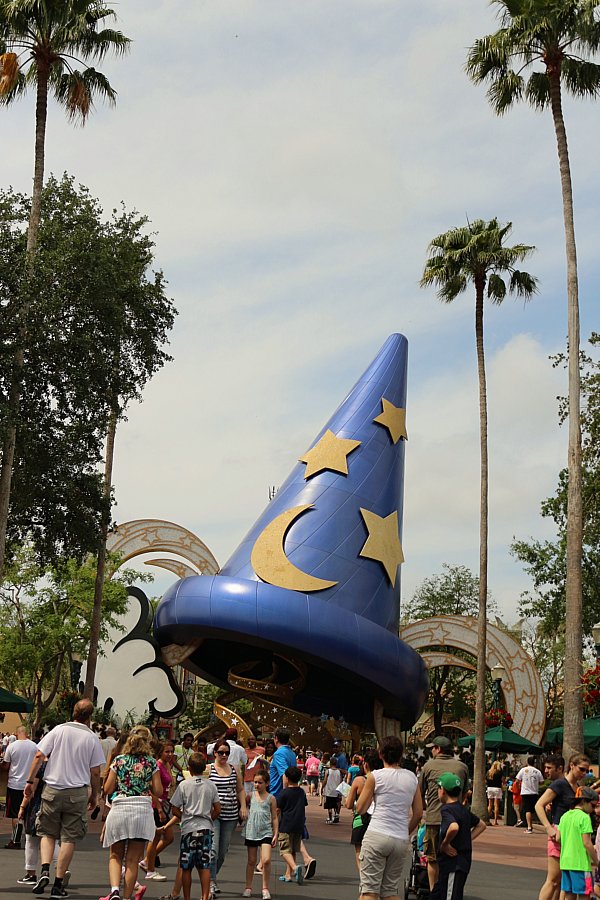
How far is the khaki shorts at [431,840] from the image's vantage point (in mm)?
10203

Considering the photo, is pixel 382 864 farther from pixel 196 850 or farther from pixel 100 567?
pixel 100 567

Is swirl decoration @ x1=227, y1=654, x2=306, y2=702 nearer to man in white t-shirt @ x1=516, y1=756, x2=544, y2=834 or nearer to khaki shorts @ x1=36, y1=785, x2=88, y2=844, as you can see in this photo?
man in white t-shirt @ x1=516, y1=756, x2=544, y2=834

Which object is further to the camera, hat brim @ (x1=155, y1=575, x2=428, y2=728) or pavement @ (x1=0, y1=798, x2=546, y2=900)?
hat brim @ (x1=155, y1=575, x2=428, y2=728)

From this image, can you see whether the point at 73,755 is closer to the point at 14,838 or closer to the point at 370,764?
the point at 370,764

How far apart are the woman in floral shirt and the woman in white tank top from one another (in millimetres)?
2046

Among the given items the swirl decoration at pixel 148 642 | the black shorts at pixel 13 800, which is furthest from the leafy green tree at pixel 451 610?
the black shorts at pixel 13 800

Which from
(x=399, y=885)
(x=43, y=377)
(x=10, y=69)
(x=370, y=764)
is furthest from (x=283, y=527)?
(x=399, y=885)

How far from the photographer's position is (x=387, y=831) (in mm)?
7809

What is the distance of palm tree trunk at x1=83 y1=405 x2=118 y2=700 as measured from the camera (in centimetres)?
2469

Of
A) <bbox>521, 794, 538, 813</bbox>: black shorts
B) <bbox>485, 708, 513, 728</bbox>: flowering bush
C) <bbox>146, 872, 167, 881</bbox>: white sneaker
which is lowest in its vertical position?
<bbox>146, 872, 167, 881</bbox>: white sneaker

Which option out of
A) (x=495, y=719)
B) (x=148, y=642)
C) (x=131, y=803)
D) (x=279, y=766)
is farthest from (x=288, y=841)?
(x=148, y=642)

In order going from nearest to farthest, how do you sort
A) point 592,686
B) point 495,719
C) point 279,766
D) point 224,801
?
point 224,801, point 279,766, point 592,686, point 495,719

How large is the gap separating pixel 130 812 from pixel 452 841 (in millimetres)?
2586

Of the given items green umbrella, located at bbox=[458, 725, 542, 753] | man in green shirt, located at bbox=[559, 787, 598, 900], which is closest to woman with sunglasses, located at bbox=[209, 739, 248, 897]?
man in green shirt, located at bbox=[559, 787, 598, 900]
